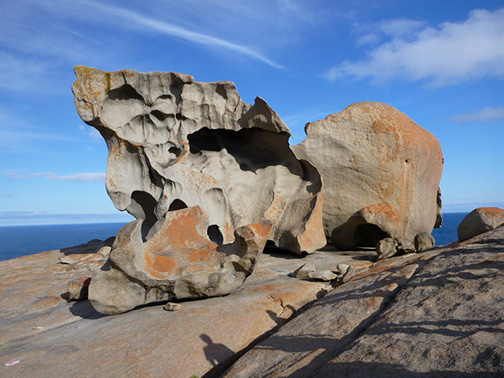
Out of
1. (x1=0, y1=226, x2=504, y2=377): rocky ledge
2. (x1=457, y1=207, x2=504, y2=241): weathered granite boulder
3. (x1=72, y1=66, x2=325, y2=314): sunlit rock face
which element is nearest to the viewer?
(x1=0, y1=226, x2=504, y2=377): rocky ledge

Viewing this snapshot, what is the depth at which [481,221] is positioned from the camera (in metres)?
7.72

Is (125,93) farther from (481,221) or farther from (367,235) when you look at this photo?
(481,221)

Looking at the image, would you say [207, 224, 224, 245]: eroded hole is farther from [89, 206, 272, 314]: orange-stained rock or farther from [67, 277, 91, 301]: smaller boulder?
[67, 277, 91, 301]: smaller boulder

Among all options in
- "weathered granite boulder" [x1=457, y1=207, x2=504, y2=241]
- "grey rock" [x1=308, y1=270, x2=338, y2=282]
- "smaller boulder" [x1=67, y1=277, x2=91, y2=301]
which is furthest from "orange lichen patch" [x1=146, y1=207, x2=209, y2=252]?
"weathered granite boulder" [x1=457, y1=207, x2=504, y2=241]

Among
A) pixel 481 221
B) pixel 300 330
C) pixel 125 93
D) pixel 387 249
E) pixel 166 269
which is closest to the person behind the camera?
pixel 300 330

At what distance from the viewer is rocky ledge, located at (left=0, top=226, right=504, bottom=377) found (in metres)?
3.06

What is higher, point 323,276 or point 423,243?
point 423,243

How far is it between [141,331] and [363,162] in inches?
280

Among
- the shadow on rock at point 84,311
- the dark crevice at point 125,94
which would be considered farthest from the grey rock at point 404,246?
the dark crevice at point 125,94

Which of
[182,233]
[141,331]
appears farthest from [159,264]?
[141,331]

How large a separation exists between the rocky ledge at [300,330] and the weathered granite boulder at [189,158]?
3649mm

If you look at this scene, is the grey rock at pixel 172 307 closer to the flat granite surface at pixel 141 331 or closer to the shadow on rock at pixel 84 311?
the flat granite surface at pixel 141 331

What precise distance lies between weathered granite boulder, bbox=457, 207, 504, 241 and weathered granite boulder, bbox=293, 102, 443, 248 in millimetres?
1970

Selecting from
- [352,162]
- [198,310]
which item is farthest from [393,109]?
[198,310]
